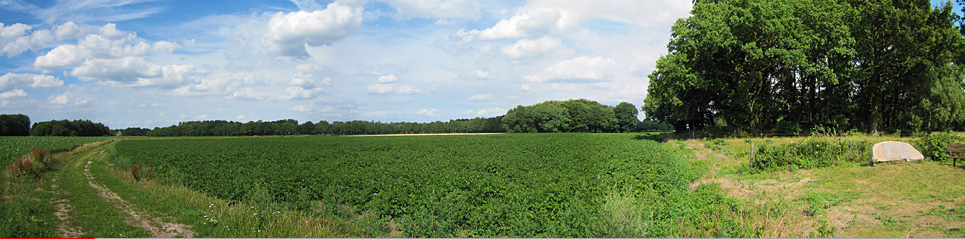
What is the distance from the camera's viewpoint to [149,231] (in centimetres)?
1172

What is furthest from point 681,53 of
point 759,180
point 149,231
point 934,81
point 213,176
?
point 149,231

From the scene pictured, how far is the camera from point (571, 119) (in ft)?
353

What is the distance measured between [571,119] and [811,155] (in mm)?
88845

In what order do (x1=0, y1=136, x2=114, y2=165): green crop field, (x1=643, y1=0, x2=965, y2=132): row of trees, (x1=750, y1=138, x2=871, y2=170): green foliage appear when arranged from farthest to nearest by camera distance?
(x1=643, y1=0, x2=965, y2=132): row of trees, (x1=0, y1=136, x2=114, y2=165): green crop field, (x1=750, y1=138, x2=871, y2=170): green foliage

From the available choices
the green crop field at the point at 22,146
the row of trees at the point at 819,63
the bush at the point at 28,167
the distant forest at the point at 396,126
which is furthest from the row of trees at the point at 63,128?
the row of trees at the point at 819,63

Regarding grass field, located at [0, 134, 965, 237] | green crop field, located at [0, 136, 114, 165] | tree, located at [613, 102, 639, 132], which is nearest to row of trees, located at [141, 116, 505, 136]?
green crop field, located at [0, 136, 114, 165]

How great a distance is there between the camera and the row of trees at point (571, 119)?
105188 millimetres

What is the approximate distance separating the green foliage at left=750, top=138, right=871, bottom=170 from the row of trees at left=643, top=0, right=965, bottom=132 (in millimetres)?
16907

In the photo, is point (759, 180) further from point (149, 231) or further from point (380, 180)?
point (149, 231)

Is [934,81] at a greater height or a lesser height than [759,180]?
greater

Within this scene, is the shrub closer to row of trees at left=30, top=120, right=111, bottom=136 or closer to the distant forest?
the distant forest

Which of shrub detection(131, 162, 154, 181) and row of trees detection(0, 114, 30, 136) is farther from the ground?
row of trees detection(0, 114, 30, 136)

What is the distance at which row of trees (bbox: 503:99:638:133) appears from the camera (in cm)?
10519

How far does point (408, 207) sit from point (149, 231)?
6801 mm
